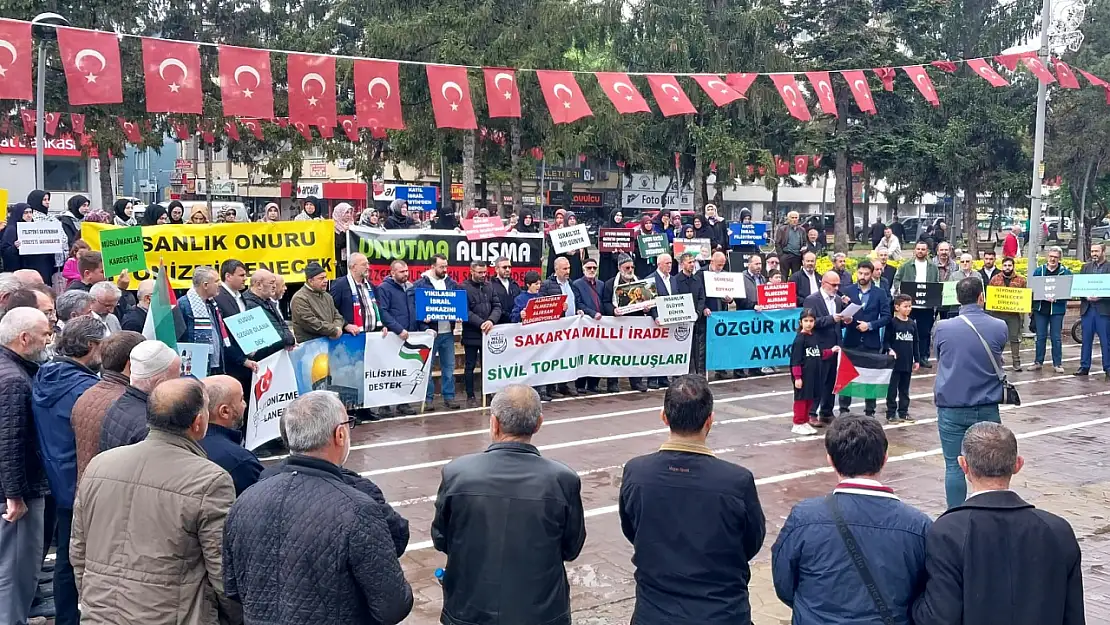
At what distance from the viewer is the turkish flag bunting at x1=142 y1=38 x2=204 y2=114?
12.0m

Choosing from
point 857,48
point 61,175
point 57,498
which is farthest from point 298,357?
Result: point 61,175

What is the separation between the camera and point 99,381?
4969 mm

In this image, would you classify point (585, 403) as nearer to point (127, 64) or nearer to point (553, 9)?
point (553, 9)

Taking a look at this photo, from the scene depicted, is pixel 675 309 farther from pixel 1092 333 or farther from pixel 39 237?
pixel 39 237

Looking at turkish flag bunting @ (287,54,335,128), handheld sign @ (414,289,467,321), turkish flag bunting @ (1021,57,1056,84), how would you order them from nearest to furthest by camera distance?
handheld sign @ (414,289,467,321), turkish flag bunting @ (287,54,335,128), turkish flag bunting @ (1021,57,1056,84)

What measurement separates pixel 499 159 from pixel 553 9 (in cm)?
786

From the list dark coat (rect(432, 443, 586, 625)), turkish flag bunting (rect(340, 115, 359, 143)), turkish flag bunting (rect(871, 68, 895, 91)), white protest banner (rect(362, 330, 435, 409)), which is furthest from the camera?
turkish flag bunting (rect(340, 115, 359, 143))

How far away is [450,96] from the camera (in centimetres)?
1442

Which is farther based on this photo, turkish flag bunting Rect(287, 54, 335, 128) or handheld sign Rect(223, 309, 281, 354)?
turkish flag bunting Rect(287, 54, 335, 128)

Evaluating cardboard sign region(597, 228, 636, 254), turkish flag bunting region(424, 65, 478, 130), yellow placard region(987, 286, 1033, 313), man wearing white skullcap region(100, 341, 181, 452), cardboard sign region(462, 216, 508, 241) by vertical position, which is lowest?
yellow placard region(987, 286, 1033, 313)

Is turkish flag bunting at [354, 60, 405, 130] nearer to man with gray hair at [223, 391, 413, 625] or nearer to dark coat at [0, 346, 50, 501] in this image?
dark coat at [0, 346, 50, 501]

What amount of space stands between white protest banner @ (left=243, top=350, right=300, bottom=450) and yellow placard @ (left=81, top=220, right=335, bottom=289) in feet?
6.36

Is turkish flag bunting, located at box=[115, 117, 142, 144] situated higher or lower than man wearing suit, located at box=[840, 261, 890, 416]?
higher

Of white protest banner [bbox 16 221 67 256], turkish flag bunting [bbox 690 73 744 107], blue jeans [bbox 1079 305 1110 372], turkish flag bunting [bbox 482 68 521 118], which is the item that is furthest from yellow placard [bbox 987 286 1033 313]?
white protest banner [bbox 16 221 67 256]
